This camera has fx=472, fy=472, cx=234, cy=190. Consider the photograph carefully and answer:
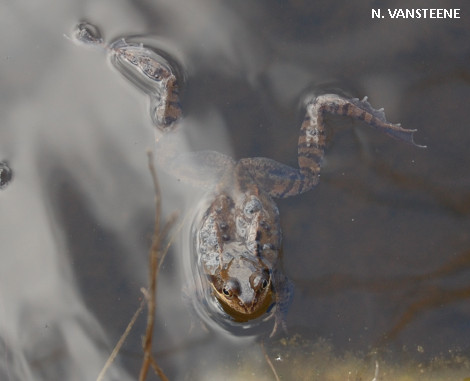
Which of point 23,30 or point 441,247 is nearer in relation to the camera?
point 441,247

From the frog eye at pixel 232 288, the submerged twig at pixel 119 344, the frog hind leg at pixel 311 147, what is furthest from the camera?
the frog hind leg at pixel 311 147

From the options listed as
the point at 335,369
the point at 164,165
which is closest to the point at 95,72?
the point at 164,165

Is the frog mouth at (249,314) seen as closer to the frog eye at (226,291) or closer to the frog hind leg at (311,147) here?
the frog eye at (226,291)

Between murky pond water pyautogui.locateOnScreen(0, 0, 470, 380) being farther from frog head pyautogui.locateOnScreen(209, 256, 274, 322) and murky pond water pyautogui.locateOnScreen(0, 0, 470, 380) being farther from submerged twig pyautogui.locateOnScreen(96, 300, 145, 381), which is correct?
frog head pyautogui.locateOnScreen(209, 256, 274, 322)

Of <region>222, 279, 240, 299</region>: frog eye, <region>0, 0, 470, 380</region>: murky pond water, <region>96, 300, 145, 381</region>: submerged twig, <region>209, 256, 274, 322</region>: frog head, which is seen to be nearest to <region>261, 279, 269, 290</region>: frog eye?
<region>209, 256, 274, 322</region>: frog head

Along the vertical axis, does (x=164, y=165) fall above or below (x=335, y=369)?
above

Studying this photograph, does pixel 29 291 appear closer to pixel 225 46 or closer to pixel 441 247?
pixel 225 46

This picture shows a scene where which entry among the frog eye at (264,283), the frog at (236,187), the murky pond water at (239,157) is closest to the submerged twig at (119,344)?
the murky pond water at (239,157)
